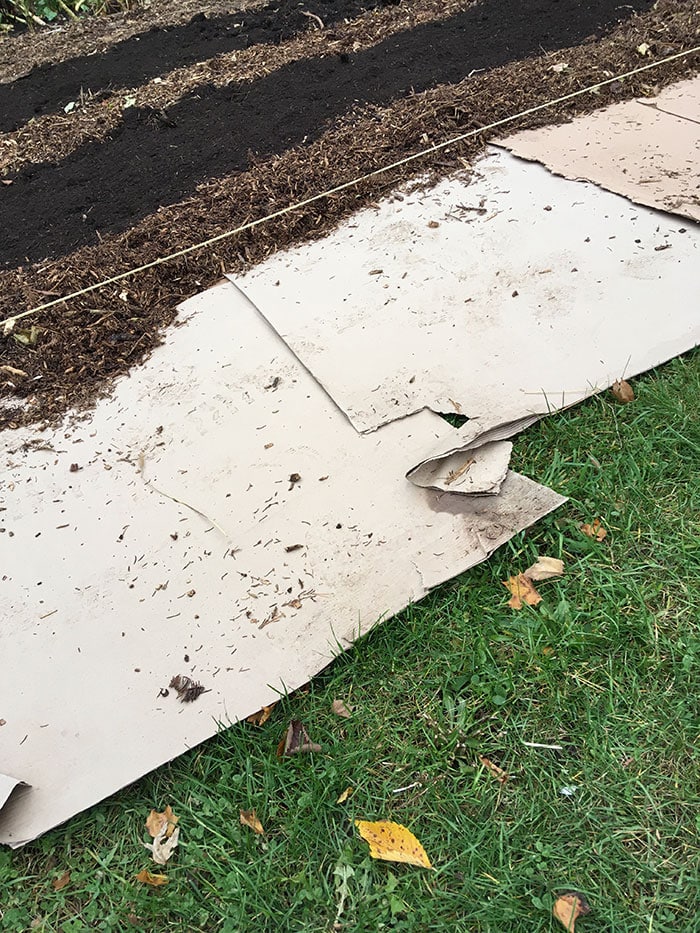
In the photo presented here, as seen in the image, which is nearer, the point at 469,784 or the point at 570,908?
the point at 570,908

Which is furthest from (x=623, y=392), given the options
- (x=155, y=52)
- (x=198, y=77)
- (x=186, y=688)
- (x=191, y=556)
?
(x=155, y=52)

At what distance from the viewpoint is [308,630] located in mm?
1842

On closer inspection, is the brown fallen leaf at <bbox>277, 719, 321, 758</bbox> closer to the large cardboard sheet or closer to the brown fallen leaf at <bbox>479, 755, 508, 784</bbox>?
the large cardboard sheet

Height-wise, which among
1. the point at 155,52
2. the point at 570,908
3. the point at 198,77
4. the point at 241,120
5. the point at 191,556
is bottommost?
the point at 570,908

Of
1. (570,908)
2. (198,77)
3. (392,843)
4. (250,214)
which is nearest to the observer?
(570,908)

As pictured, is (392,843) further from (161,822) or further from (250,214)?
(250,214)

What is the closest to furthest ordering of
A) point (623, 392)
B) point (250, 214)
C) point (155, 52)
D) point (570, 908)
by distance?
point (570, 908) < point (623, 392) < point (250, 214) < point (155, 52)

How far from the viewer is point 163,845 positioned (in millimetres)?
1579

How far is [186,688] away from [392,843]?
1.96 feet

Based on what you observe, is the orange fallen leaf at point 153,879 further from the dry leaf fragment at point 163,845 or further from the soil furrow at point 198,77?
the soil furrow at point 198,77

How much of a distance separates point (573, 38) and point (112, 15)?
4109 millimetres

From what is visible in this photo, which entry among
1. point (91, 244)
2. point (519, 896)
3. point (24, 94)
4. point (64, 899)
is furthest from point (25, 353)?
point (24, 94)

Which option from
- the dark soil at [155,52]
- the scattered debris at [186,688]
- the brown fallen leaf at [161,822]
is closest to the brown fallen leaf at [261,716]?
the scattered debris at [186,688]

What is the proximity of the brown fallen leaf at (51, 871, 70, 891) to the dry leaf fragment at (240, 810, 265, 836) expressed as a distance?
383 mm
